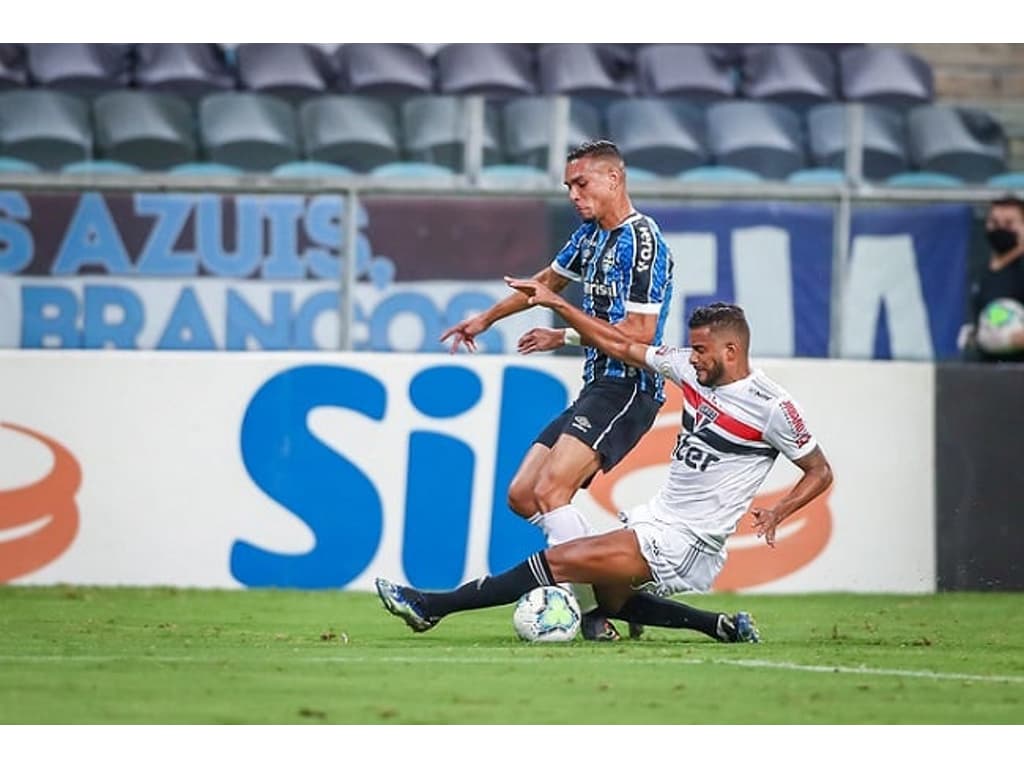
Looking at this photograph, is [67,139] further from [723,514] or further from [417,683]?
[417,683]

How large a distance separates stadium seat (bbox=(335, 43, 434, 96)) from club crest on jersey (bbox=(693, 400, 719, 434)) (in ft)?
26.1

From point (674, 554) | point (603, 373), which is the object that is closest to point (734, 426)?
point (674, 554)

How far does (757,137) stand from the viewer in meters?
15.9

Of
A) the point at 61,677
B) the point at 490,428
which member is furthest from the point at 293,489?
the point at 61,677

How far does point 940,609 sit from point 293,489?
361 cm

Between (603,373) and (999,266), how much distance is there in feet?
14.9

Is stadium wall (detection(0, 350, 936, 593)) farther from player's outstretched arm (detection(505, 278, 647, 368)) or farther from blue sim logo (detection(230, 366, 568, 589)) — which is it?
player's outstretched arm (detection(505, 278, 647, 368))

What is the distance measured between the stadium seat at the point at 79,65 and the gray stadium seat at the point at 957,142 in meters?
5.47

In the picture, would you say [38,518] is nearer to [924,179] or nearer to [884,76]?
[924,179]

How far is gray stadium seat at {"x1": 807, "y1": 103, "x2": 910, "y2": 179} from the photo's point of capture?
14383 millimetres

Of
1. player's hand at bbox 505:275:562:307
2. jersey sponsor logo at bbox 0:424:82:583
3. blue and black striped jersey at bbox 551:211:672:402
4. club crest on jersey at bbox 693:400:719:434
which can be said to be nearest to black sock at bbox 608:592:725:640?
club crest on jersey at bbox 693:400:719:434

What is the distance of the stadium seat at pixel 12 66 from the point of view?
15.4 m

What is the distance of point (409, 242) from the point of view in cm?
1322
